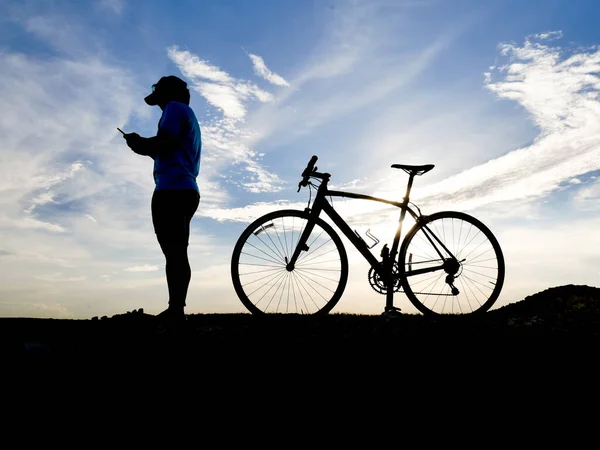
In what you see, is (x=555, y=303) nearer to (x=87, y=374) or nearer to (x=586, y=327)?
(x=586, y=327)

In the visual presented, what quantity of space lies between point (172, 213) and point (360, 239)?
2.54 meters

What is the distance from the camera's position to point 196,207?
17.3ft

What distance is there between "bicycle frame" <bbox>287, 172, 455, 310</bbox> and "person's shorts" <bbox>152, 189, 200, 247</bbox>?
5.24 feet

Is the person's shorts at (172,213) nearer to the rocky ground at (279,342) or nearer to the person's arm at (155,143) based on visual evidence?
the person's arm at (155,143)

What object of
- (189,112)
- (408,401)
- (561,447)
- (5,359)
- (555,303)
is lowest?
(561,447)

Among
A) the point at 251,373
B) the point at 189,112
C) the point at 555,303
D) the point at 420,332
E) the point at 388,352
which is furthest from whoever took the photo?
the point at 555,303

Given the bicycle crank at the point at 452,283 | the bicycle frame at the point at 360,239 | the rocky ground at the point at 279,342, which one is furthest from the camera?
the bicycle crank at the point at 452,283

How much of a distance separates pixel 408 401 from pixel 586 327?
3521 mm

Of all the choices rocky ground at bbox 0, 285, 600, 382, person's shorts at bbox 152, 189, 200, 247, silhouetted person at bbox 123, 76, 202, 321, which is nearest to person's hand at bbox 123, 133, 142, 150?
silhouetted person at bbox 123, 76, 202, 321

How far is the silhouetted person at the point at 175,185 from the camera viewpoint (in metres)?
5.05

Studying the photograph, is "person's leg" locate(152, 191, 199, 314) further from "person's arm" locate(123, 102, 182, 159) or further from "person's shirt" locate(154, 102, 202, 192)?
"person's arm" locate(123, 102, 182, 159)

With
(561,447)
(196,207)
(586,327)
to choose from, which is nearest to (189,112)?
(196,207)

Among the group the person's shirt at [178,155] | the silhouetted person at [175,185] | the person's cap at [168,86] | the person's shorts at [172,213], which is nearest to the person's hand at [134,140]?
the silhouetted person at [175,185]

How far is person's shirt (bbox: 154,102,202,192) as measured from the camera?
199 inches
